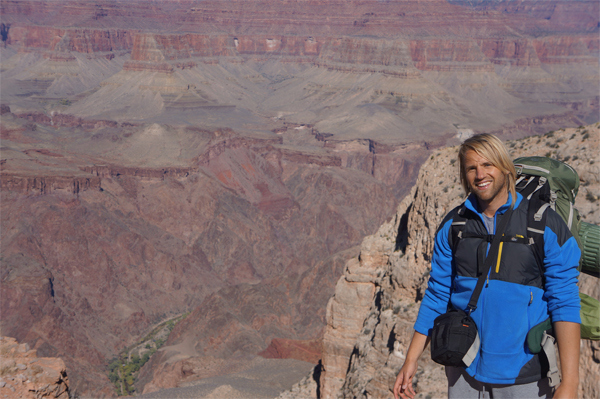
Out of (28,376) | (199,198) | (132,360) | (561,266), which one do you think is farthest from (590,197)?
(199,198)

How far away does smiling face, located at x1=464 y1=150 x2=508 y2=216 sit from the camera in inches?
184

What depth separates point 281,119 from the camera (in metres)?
167

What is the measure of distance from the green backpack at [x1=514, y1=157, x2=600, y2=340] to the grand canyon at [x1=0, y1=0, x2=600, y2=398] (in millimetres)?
8691

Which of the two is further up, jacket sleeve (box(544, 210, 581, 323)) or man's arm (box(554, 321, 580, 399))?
jacket sleeve (box(544, 210, 581, 323))

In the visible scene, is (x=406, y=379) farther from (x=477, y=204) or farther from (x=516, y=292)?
(x=477, y=204)

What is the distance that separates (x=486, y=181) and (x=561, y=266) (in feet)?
2.68

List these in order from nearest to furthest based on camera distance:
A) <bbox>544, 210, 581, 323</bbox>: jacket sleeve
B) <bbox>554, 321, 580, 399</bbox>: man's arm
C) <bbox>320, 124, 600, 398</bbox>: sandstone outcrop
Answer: <bbox>554, 321, 580, 399</bbox>: man's arm < <bbox>544, 210, 581, 323</bbox>: jacket sleeve < <bbox>320, 124, 600, 398</bbox>: sandstone outcrop

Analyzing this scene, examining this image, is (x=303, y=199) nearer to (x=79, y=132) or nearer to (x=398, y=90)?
(x=79, y=132)

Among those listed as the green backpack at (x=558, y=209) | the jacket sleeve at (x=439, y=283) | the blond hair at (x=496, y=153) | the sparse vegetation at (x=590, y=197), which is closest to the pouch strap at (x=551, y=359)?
the green backpack at (x=558, y=209)

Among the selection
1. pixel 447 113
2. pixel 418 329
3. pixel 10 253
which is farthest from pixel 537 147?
pixel 447 113

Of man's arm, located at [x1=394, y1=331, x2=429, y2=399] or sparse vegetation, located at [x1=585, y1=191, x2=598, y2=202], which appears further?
sparse vegetation, located at [x1=585, y1=191, x2=598, y2=202]

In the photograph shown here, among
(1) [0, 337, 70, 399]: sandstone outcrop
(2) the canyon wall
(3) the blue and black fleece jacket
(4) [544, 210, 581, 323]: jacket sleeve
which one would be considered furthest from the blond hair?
(2) the canyon wall

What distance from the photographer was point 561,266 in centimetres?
448

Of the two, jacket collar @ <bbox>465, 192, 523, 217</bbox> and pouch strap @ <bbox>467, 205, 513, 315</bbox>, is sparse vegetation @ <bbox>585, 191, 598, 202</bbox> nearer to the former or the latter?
jacket collar @ <bbox>465, 192, 523, 217</bbox>
